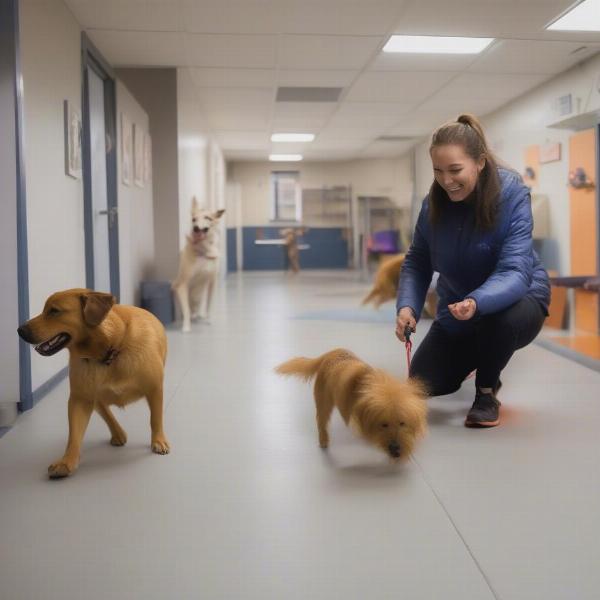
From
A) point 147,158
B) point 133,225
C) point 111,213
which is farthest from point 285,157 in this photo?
point 111,213

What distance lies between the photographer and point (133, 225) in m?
5.05

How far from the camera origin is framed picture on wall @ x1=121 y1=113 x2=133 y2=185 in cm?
462

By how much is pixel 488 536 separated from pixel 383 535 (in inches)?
9.0

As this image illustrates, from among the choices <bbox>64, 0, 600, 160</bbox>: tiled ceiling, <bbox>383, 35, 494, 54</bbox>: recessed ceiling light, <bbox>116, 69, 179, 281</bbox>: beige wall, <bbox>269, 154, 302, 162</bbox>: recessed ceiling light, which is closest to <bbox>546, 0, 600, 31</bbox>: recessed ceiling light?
<bbox>64, 0, 600, 160</bbox>: tiled ceiling

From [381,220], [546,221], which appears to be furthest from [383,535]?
[381,220]

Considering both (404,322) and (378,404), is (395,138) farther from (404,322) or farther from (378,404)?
(378,404)

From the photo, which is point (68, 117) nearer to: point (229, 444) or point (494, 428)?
point (229, 444)

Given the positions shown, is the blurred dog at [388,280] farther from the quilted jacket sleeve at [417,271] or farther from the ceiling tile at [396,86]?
the quilted jacket sleeve at [417,271]

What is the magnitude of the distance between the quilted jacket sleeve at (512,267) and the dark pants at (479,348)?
0.30 feet

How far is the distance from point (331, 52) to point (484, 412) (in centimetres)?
354

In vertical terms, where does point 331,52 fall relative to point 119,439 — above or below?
above

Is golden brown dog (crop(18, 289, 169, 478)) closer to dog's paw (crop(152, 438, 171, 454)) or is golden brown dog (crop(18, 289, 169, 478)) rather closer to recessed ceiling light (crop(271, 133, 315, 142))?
dog's paw (crop(152, 438, 171, 454))

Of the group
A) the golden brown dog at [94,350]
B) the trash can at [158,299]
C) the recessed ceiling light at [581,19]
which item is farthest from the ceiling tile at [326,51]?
the golden brown dog at [94,350]

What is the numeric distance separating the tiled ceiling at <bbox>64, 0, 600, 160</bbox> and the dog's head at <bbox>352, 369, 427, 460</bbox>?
2810 mm
